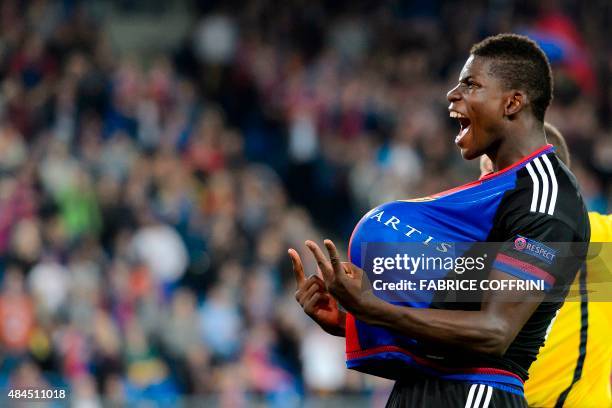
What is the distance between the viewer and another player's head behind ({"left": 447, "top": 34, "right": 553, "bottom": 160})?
3.81 m

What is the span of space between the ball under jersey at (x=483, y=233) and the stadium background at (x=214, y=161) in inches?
233

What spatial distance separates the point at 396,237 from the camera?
3752 millimetres

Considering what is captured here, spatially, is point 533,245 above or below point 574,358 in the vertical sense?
above

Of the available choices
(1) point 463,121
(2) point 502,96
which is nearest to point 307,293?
(1) point 463,121

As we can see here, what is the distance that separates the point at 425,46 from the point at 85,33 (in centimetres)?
437

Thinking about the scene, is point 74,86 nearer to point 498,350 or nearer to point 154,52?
point 154,52

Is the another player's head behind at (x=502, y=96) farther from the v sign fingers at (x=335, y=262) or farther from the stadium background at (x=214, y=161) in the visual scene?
the stadium background at (x=214, y=161)

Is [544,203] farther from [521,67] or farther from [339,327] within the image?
[339,327]

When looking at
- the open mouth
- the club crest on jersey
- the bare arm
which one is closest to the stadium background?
the open mouth

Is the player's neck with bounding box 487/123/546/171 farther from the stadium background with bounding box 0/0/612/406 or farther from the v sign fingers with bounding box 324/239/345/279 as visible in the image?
the stadium background with bounding box 0/0/612/406

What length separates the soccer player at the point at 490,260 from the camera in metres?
3.49

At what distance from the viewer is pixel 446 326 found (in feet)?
11.5

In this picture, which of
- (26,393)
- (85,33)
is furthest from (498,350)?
(85,33)

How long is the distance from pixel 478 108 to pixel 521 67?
0.20m
